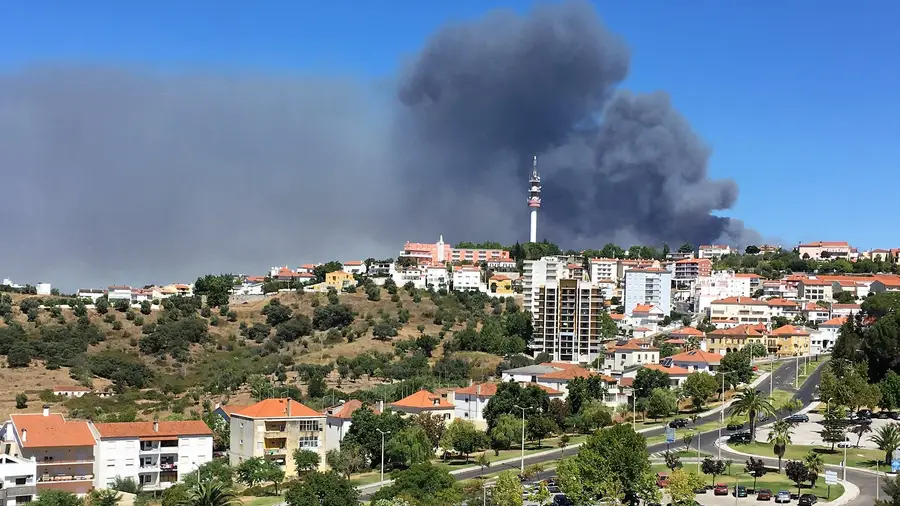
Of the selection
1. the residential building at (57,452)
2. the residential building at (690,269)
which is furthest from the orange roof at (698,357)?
the residential building at (690,269)

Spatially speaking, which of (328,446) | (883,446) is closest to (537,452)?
(328,446)

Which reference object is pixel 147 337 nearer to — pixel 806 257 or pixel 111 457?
pixel 111 457

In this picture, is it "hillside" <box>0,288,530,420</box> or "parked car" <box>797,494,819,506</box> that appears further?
"hillside" <box>0,288,530,420</box>

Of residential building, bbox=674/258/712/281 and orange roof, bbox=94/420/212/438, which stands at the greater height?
residential building, bbox=674/258/712/281

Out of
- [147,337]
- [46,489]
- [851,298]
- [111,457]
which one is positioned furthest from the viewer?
[851,298]

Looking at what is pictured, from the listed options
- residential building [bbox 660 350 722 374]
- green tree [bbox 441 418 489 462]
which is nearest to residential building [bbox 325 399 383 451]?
green tree [bbox 441 418 489 462]

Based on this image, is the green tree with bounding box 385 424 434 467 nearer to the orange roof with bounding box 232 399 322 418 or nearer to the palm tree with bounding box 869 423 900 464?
the orange roof with bounding box 232 399 322 418
